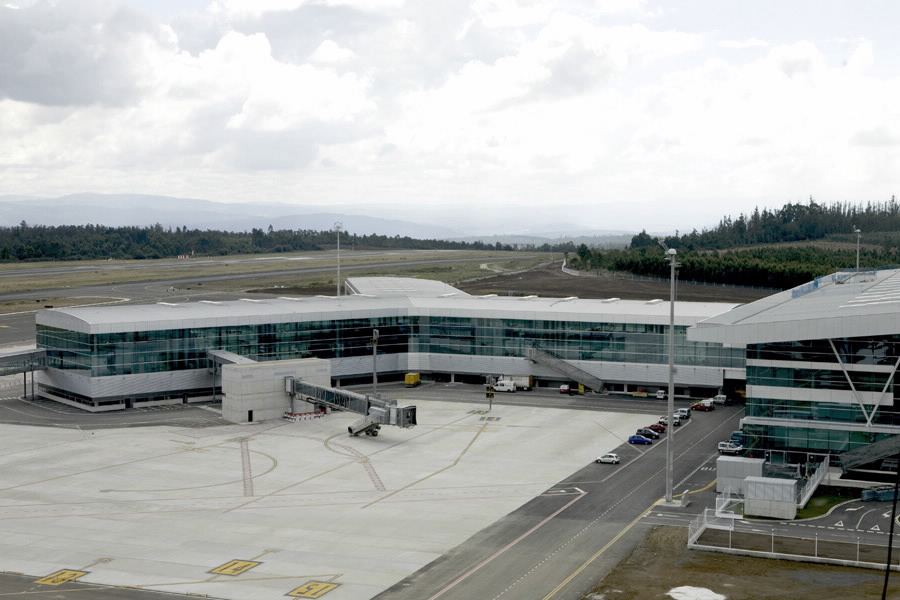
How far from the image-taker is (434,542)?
57656mm

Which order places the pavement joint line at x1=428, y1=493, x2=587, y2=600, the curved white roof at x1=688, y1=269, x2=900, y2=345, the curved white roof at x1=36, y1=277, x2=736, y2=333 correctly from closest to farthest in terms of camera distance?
the pavement joint line at x1=428, y1=493, x2=587, y2=600
the curved white roof at x1=688, y1=269, x2=900, y2=345
the curved white roof at x1=36, y1=277, x2=736, y2=333

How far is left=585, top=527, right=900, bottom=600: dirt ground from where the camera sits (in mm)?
47750

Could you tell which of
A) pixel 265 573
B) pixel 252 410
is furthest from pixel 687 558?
pixel 252 410

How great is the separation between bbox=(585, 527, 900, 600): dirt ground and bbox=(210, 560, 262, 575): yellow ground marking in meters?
18.5

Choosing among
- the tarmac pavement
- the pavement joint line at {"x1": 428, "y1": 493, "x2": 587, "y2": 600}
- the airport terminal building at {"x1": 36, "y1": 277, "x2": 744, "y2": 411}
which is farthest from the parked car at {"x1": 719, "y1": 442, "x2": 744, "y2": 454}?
the airport terminal building at {"x1": 36, "y1": 277, "x2": 744, "y2": 411}

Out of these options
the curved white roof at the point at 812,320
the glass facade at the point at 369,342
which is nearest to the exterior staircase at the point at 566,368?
the glass facade at the point at 369,342

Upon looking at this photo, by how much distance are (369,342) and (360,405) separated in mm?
29049

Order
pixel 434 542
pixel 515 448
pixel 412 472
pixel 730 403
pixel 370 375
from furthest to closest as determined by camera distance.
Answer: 1. pixel 370 375
2. pixel 730 403
3. pixel 515 448
4. pixel 412 472
5. pixel 434 542

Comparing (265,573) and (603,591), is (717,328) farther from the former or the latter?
(265,573)

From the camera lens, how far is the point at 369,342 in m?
120

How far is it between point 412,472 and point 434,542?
18.0 m

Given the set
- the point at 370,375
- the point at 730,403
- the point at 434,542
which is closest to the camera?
the point at 434,542

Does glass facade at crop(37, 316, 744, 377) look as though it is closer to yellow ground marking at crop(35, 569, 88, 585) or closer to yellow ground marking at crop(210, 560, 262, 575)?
yellow ground marking at crop(35, 569, 88, 585)

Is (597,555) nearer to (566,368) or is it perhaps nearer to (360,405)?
(360,405)
